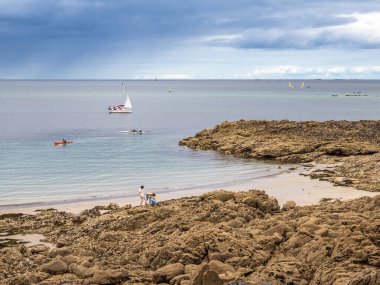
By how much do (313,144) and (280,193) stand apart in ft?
67.8

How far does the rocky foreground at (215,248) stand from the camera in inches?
595

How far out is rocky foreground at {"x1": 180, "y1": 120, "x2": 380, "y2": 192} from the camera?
43.0 meters

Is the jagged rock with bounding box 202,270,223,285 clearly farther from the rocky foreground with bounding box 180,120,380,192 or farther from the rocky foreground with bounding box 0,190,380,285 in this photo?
the rocky foreground with bounding box 180,120,380,192

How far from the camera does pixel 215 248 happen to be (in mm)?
17609

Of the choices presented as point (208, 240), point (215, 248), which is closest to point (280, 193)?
point (208, 240)

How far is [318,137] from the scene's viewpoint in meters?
61.9

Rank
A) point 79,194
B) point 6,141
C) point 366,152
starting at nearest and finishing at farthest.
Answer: point 79,194 < point 366,152 < point 6,141

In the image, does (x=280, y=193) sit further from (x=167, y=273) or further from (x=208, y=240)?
(x=167, y=273)

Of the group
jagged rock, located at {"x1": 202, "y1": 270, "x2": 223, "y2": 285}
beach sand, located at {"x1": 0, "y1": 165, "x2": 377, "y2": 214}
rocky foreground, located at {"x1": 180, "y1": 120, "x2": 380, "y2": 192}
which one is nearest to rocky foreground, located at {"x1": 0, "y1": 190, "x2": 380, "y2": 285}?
jagged rock, located at {"x1": 202, "y1": 270, "x2": 223, "y2": 285}

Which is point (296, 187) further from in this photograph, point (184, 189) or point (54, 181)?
point (54, 181)

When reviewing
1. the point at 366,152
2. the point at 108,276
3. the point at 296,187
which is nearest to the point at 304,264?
the point at 108,276

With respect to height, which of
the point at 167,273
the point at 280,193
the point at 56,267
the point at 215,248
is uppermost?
the point at 215,248

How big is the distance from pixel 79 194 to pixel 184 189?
7.51m

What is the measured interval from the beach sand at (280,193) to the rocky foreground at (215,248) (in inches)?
291
